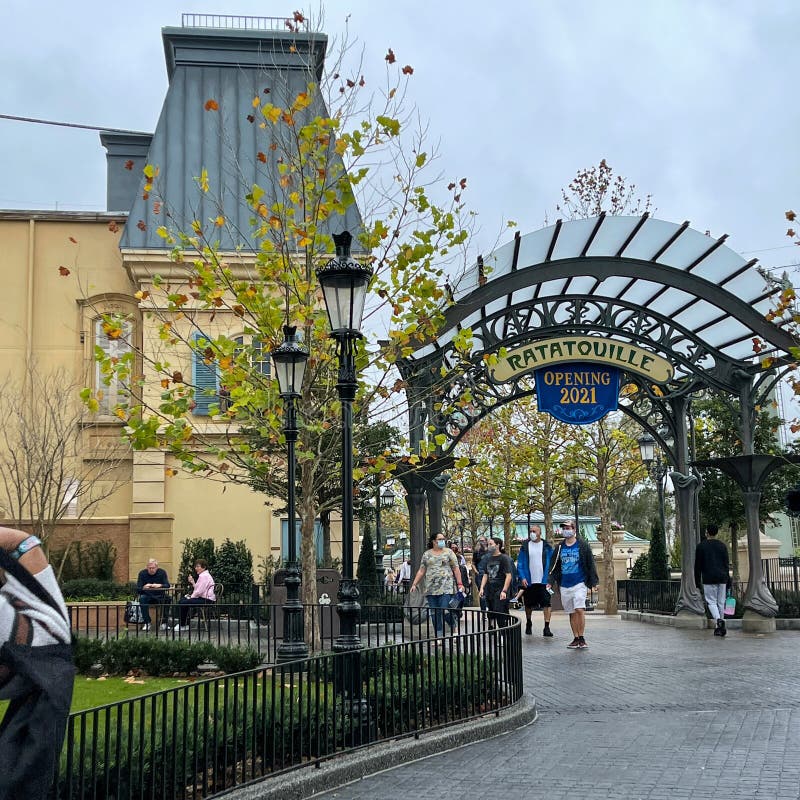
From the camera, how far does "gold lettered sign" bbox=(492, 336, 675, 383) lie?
61.5 ft

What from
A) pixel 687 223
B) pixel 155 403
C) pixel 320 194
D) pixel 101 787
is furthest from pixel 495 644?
pixel 155 403

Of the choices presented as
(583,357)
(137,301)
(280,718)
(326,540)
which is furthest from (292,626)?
(137,301)

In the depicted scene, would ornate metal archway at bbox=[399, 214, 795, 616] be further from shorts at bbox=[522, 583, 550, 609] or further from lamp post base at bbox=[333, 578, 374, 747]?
lamp post base at bbox=[333, 578, 374, 747]

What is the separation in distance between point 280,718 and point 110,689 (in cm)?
538

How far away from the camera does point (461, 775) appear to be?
772 centimetres

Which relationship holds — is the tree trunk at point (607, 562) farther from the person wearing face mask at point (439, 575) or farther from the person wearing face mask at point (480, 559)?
the person wearing face mask at point (439, 575)

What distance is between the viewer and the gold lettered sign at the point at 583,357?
18.8m

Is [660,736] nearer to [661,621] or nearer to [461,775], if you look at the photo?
[461,775]

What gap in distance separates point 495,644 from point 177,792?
4.16m

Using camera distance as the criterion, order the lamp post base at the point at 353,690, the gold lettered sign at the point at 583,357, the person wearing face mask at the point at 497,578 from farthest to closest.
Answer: the gold lettered sign at the point at 583,357 < the person wearing face mask at the point at 497,578 < the lamp post base at the point at 353,690

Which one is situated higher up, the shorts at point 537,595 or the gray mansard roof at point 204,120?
the gray mansard roof at point 204,120

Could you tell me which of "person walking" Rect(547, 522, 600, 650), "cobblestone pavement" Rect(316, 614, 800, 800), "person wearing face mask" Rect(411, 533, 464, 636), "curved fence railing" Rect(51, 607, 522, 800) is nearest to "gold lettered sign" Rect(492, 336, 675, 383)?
"person walking" Rect(547, 522, 600, 650)

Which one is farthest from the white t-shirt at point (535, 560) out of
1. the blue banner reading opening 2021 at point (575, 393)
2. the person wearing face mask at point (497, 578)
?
the blue banner reading opening 2021 at point (575, 393)

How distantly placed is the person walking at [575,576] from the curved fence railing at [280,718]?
499cm
